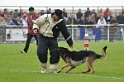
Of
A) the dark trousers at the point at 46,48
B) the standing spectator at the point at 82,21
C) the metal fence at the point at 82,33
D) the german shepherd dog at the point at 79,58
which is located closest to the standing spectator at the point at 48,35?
the dark trousers at the point at 46,48

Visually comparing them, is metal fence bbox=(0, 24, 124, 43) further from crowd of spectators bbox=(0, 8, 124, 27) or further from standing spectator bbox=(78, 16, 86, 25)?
standing spectator bbox=(78, 16, 86, 25)

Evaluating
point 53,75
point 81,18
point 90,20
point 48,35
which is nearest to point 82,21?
point 81,18

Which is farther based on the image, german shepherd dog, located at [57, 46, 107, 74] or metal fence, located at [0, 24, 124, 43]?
metal fence, located at [0, 24, 124, 43]

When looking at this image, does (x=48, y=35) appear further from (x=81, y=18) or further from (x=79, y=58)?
(x=81, y=18)

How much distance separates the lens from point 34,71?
15938mm

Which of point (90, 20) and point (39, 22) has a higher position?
point (90, 20)

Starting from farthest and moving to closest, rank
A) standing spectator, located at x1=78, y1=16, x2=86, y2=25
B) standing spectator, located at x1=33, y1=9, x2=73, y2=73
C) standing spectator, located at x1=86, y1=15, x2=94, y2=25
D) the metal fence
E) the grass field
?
standing spectator, located at x1=78, y1=16, x2=86, y2=25, standing spectator, located at x1=86, y1=15, x2=94, y2=25, the metal fence, standing spectator, located at x1=33, y1=9, x2=73, y2=73, the grass field

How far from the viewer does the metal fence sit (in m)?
34.6

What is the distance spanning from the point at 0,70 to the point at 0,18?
63.1 ft

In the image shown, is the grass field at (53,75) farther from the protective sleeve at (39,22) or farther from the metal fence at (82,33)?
the metal fence at (82,33)

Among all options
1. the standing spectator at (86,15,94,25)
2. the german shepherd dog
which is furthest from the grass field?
the standing spectator at (86,15,94,25)

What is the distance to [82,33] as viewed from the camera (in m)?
36.3

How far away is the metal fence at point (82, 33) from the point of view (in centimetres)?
3462

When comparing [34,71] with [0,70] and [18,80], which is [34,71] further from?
[18,80]
